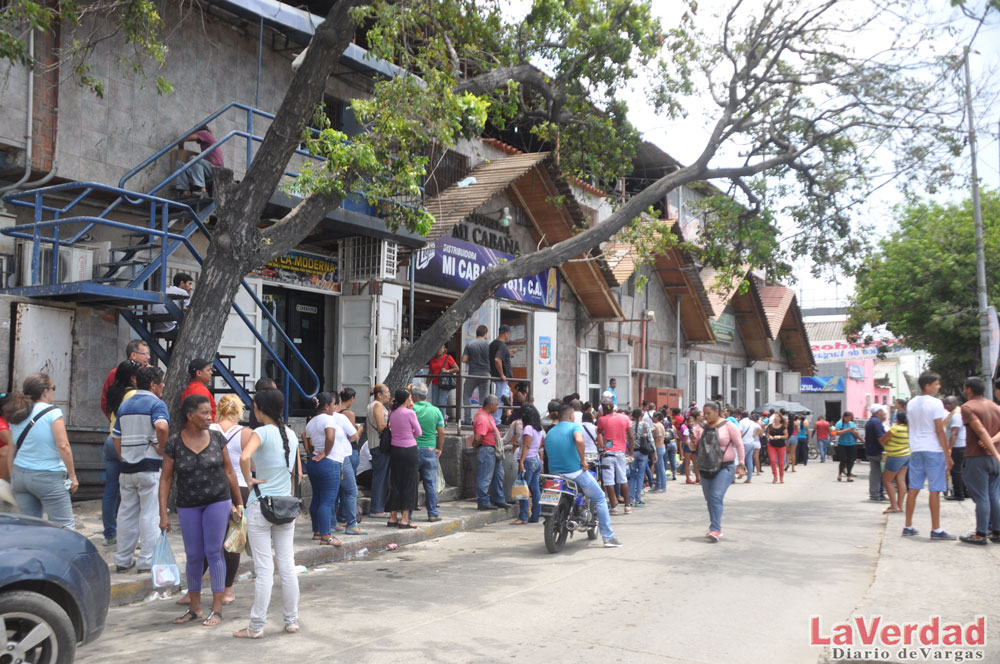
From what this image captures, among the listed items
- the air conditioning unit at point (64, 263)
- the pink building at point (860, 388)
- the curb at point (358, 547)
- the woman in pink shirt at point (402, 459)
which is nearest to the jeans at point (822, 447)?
the pink building at point (860, 388)

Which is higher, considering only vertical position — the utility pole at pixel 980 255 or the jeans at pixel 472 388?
the utility pole at pixel 980 255

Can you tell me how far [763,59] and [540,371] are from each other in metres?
8.29

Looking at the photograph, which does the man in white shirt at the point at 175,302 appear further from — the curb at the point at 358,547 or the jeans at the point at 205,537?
the jeans at the point at 205,537

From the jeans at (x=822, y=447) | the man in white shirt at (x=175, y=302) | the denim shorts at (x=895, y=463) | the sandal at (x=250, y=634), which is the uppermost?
the man in white shirt at (x=175, y=302)

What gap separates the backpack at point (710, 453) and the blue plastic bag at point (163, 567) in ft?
20.2

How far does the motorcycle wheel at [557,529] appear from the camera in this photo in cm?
937

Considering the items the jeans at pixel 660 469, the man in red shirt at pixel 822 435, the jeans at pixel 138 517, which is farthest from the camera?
the man in red shirt at pixel 822 435

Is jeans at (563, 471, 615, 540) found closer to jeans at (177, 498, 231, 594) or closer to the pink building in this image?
jeans at (177, 498, 231, 594)

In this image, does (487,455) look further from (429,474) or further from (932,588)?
(932,588)

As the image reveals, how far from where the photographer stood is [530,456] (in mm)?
11859

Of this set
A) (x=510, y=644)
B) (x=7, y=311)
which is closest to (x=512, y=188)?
(x=7, y=311)

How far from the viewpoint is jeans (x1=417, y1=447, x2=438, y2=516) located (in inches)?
441

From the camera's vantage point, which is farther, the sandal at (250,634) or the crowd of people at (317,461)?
the crowd of people at (317,461)

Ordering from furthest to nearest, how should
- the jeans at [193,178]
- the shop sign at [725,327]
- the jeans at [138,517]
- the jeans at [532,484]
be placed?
the shop sign at [725,327] → the jeans at [532,484] → the jeans at [193,178] → the jeans at [138,517]
